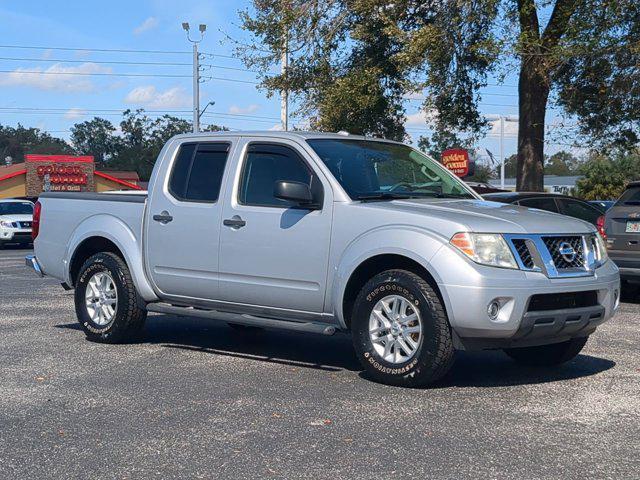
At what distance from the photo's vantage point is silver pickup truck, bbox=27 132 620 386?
258 inches

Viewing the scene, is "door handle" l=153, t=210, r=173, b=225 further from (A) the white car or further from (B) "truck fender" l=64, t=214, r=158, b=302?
(A) the white car

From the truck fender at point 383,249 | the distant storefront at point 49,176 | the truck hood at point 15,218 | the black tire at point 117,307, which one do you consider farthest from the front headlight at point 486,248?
the distant storefront at point 49,176

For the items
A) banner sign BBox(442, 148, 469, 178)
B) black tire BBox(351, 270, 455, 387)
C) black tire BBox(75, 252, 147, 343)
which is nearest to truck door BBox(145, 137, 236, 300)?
black tire BBox(75, 252, 147, 343)

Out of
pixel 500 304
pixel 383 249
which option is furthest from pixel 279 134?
pixel 500 304

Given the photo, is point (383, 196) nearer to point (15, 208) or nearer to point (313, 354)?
point (313, 354)

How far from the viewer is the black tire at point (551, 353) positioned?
7.51 meters

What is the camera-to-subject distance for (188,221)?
8188 mm

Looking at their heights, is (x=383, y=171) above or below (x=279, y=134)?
below

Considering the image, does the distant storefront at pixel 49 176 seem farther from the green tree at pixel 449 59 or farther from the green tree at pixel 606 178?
the green tree at pixel 449 59

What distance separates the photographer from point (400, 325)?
6.81 metres

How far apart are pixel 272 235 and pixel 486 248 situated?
1.85 meters

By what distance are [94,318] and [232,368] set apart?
1955 millimetres

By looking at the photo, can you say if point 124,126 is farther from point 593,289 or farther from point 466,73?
point 593,289

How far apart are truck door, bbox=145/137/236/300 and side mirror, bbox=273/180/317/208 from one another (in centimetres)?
91
